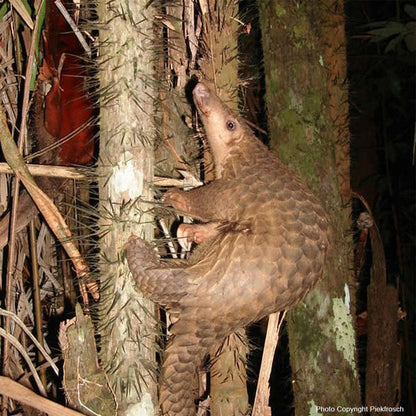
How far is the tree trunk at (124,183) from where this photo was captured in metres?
1.12

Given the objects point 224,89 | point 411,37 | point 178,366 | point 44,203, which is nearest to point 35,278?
point 44,203

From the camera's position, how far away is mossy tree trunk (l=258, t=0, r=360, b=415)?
180 cm

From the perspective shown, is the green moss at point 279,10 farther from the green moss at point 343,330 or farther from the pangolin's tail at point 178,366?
the pangolin's tail at point 178,366

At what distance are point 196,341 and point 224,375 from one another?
1.14 feet

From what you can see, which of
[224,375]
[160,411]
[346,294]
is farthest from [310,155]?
[160,411]

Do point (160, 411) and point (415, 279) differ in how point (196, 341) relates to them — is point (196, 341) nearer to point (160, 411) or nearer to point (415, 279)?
point (160, 411)

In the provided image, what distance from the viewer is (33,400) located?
1168mm

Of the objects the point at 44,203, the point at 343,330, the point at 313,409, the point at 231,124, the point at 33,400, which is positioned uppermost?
the point at 231,124

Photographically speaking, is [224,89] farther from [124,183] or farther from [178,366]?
[178,366]

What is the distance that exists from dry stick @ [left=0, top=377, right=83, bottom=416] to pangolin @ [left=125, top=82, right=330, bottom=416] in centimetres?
26

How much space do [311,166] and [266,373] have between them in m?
0.87

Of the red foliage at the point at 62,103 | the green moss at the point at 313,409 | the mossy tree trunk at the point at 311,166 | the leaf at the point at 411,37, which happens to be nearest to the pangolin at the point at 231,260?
the red foliage at the point at 62,103

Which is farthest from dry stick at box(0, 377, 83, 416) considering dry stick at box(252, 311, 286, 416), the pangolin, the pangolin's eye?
the pangolin's eye

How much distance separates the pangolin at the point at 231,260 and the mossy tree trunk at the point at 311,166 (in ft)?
1.84
